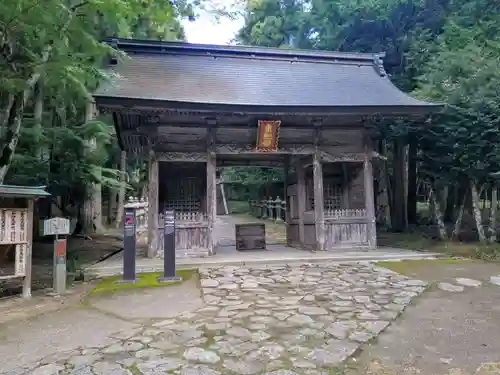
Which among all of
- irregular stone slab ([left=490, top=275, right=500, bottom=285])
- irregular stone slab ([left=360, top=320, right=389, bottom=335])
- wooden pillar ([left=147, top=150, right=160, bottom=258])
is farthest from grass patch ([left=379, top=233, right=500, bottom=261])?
wooden pillar ([left=147, top=150, right=160, bottom=258])

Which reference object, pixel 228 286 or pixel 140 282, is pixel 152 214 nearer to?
pixel 140 282

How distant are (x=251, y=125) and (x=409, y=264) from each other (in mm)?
5039

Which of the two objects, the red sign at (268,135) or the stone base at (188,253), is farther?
the red sign at (268,135)

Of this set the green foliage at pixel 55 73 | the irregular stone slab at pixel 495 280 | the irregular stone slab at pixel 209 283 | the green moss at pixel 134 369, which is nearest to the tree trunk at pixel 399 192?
the irregular stone slab at pixel 495 280

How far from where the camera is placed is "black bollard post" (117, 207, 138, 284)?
21.1 ft

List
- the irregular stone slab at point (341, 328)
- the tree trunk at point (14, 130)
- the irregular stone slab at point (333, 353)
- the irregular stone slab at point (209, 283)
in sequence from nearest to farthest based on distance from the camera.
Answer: the irregular stone slab at point (333, 353) < the irregular stone slab at point (341, 328) < the irregular stone slab at point (209, 283) < the tree trunk at point (14, 130)

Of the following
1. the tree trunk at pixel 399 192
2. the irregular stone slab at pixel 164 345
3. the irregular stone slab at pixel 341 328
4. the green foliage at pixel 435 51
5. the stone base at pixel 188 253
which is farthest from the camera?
the tree trunk at pixel 399 192

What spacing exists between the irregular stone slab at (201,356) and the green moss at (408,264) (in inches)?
192

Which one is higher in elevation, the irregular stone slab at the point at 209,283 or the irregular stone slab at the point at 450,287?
the irregular stone slab at the point at 209,283

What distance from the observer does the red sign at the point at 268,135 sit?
927cm

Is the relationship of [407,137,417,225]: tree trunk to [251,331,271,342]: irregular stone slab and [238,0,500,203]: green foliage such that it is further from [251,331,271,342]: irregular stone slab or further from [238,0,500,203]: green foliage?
[251,331,271,342]: irregular stone slab

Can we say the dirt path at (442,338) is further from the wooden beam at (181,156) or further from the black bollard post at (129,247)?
the wooden beam at (181,156)

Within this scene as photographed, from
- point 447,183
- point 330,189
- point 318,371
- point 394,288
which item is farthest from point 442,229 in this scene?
point 318,371

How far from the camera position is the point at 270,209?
76.1 ft
